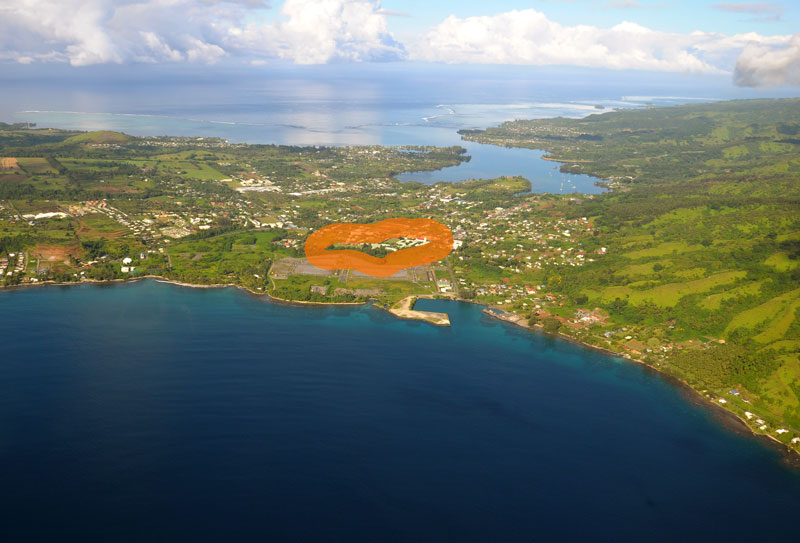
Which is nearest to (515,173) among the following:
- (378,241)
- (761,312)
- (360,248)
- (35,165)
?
(378,241)

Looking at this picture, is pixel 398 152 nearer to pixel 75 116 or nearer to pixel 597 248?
pixel 597 248

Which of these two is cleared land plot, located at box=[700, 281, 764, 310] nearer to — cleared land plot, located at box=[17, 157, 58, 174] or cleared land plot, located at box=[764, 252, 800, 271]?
cleared land plot, located at box=[764, 252, 800, 271]

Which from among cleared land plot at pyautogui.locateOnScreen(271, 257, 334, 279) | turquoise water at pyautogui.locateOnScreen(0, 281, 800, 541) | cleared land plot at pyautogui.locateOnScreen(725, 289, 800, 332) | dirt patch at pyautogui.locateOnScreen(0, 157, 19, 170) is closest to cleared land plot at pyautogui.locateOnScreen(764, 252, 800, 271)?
cleared land plot at pyautogui.locateOnScreen(725, 289, 800, 332)

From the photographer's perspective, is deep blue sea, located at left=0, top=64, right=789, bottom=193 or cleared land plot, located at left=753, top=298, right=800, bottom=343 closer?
cleared land plot, located at left=753, top=298, right=800, bottom=343

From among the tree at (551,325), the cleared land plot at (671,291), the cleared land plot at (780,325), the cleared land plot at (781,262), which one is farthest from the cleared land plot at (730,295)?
the tree at (551,325)

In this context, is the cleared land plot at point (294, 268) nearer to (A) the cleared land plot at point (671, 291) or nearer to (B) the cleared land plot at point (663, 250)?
(A) the cleared land plot at point (671, 291)

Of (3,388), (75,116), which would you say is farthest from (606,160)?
(75,116)
